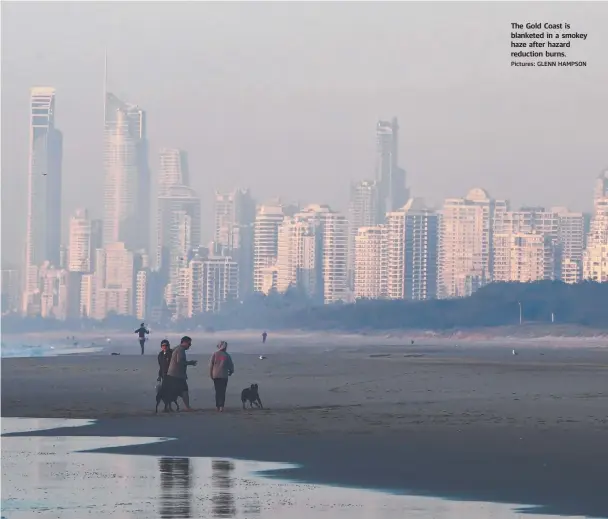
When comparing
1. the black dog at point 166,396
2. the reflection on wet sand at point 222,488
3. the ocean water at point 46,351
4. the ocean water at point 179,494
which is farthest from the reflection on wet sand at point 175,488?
the ocean water at point 46,351

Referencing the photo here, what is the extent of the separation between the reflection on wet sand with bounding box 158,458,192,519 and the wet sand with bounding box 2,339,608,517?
117cm

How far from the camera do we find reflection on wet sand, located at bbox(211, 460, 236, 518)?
14922 mm

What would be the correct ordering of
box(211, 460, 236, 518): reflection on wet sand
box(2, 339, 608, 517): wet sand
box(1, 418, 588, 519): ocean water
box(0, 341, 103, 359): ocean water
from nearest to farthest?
box(1, 418, 588, 519): ocean water → box(211, 460, 236, 518): reflection on wet sand → box(2, 339, 608, 517): wet sand → box(0, 341, 103, 359): ocean water

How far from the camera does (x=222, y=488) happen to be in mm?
16609

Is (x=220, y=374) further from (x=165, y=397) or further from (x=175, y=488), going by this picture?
(x=175, y=488)

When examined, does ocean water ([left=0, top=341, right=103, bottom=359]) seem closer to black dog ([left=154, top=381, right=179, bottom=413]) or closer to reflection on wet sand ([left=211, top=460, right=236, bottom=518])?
black dog ([left=154, top=381, right=179, bottom=413])

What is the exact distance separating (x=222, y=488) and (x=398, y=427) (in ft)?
26.0

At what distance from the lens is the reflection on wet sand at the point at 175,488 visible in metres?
14.8

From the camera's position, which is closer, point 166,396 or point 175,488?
point 175,488

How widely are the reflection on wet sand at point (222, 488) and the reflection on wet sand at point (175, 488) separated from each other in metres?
0.25

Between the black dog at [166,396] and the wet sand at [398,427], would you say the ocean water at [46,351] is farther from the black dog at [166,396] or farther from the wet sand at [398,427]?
the black dog at [166,396]

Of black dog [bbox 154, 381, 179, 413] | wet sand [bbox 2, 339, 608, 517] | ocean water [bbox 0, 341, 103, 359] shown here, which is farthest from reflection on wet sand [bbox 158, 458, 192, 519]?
ocean water [bbox 0, 341, 103, 359]

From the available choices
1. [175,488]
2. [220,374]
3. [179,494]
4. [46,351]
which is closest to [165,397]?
[220,374]

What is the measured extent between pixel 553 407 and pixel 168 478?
40.6 feet
